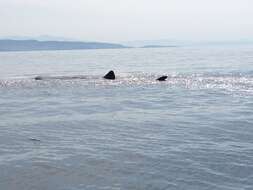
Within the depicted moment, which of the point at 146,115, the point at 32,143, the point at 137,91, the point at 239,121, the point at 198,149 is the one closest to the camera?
the point at 198,149

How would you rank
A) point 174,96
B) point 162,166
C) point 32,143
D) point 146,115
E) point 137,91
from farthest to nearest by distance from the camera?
point 137,91
point 174,96
point 146,115
point 32,143
point 162,166

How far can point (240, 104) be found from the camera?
3203 centimetres

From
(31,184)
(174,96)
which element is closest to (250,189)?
(31,184)

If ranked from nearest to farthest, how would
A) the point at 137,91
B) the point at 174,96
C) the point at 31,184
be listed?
1. the point at 31,184
2. the point at 174,96
3. the point at 137,91

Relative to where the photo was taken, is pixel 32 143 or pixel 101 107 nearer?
pixel 32 143

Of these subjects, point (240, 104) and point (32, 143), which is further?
point (240, 104)

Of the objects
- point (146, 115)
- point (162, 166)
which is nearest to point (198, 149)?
point (162, 166)

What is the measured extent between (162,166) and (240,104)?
55.8 ft

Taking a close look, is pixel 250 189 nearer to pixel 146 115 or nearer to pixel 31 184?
pixel 31 184

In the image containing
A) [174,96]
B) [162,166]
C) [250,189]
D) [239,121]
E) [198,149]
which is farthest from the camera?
[174,96]

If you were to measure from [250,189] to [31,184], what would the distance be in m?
6.34

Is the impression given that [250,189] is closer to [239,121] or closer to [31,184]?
[31,184]

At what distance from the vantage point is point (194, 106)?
31.8 meters

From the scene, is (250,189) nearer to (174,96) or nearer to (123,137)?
(123,137)
